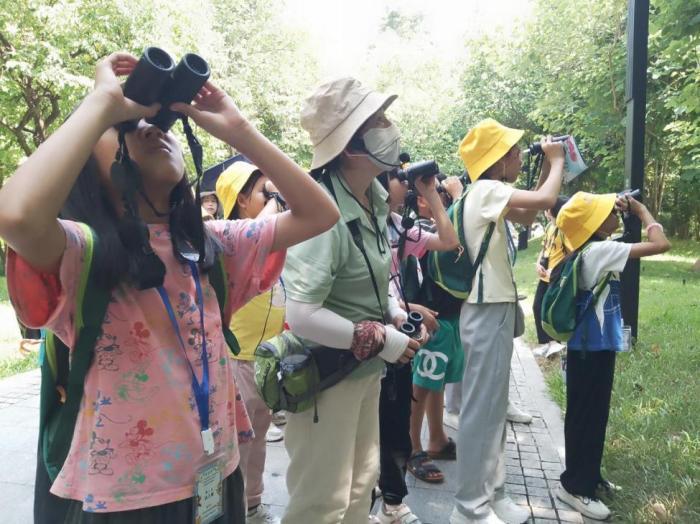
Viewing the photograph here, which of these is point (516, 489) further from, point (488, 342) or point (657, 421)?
point (657, 421)

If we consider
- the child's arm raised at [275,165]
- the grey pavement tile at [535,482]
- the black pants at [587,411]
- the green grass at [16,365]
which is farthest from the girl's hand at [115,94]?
the green grass at [16,365]

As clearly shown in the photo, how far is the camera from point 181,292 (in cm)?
148

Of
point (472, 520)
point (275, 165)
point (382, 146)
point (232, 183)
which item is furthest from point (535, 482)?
point (275, 165)

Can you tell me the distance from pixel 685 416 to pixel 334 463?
132 inches

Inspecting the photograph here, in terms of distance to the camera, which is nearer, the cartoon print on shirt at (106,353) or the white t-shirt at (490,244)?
the cartoon print on shirt at (106,353)

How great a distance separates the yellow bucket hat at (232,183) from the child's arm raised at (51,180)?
2023 mm

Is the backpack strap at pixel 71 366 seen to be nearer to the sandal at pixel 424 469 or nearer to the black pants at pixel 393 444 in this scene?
the black pants at pixel 393 444

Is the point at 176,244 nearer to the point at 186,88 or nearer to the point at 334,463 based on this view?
the point at 186,88

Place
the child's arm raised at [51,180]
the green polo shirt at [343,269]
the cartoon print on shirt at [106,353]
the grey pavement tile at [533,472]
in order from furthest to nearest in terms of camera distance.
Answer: the grey pavement tile at [533,472]
the green polo shirt at [343,269]
the cartoon print on shirt at [106,353]
the child's arm raised at [51,180]

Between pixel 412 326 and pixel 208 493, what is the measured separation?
114 centimetres

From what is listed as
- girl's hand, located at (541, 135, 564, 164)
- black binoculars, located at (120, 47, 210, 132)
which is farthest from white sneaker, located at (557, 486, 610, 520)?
black binoculars, located at (120, 47, 210, 132)

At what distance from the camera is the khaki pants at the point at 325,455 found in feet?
6.82

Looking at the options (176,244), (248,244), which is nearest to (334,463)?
(248,244)

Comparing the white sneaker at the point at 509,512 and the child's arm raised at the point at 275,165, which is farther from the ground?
the child's arm raised at the point at 275,165
